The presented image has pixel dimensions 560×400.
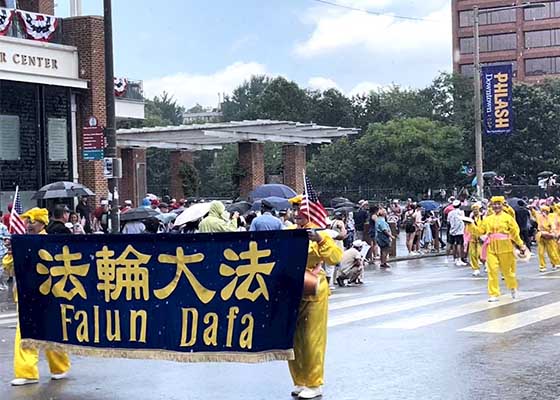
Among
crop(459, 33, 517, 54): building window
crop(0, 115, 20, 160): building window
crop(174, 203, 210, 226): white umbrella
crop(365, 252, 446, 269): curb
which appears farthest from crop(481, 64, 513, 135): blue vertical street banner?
crop(459, 33, 517, 54): building window

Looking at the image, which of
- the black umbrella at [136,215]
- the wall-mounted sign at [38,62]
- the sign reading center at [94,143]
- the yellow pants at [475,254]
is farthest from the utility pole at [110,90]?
the yellow pants at [475,254]

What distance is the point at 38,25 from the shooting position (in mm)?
26250

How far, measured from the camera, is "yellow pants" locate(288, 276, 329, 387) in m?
8.66

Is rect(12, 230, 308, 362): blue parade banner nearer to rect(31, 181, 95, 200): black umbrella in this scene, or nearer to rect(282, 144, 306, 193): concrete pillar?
rect(31, 181, 95, 200): black umbrella

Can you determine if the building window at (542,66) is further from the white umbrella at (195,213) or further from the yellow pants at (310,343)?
the yellow pants at (310,343)

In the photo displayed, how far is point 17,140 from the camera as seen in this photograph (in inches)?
1022

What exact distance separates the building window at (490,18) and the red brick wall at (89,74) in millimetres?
81211

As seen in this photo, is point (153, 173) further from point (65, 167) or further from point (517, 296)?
point (517, 296)

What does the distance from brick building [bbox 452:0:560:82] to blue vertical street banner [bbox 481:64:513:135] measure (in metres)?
68.1

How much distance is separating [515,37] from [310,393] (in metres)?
101

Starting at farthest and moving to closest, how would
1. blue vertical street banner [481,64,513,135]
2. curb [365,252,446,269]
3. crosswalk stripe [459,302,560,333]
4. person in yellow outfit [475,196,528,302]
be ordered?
blue vertical street banner [481,64,513,135] → curb [365,252,446,269] → person in yellow outfit [475,196,528,302] → crosswalk stripe [459,302,560,333]

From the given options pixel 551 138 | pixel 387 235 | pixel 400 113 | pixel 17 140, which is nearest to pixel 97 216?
pixel 17 140

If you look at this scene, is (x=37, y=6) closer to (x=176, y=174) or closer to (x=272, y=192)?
Result: (x=272, y=192)

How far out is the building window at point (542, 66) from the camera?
335ft
